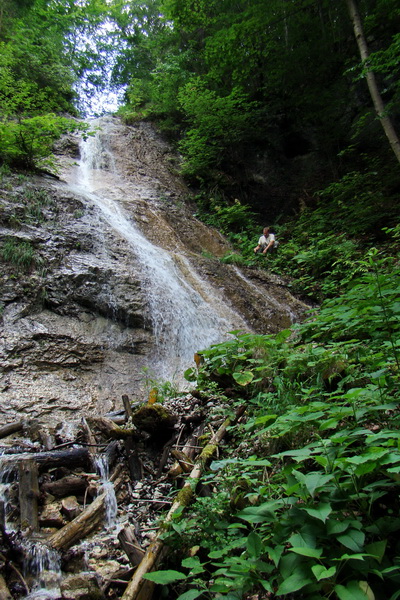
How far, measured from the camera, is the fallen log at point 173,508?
5.84 ft

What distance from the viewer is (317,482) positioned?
4.47 ft

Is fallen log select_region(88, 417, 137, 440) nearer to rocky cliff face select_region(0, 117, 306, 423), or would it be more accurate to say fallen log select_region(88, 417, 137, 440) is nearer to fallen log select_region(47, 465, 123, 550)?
fallen log select_region(47, 465, 123, 550)

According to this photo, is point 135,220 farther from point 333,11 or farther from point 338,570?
point 333,11

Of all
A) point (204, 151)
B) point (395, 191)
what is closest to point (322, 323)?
point (395, 191)

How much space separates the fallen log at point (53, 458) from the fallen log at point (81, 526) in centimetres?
47

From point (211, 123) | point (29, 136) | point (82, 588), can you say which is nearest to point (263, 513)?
point (82, 588)

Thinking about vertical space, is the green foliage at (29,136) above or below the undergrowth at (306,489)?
above

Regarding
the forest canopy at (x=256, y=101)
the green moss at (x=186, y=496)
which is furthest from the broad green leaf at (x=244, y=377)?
the forest canopy at (x=256, y=101)

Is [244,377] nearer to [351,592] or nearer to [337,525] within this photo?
[337,525]

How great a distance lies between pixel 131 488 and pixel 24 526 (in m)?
0.83

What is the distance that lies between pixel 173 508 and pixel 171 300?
477 cm

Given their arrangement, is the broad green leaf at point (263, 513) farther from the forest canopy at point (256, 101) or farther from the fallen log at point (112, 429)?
the forest canopy at point (256, 101)

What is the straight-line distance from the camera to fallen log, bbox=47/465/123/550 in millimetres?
2357

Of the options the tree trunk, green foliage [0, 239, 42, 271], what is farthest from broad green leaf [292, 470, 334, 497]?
the tree trunk
